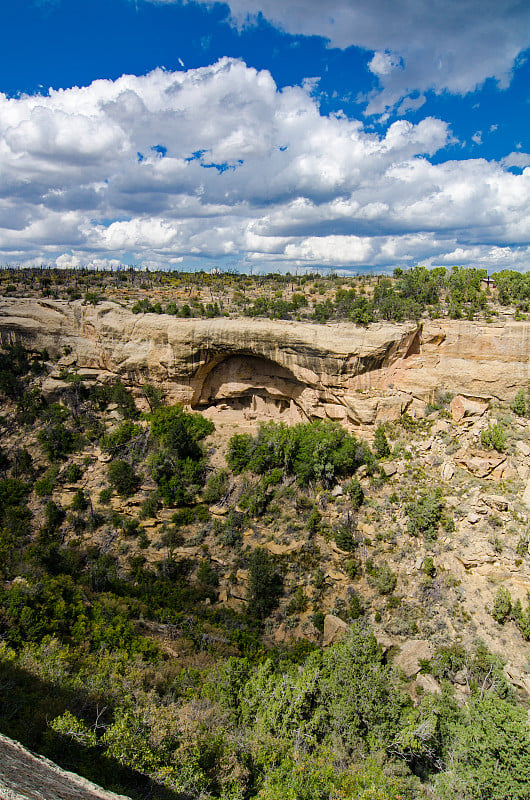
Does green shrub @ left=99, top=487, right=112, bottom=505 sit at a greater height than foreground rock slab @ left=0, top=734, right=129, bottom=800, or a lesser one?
lesser

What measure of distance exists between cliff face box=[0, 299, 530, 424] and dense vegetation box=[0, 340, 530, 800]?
221 cm

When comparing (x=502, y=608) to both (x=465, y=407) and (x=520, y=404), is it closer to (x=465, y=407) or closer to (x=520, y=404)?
(x=465, y=407)

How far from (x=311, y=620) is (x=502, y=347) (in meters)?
16.6

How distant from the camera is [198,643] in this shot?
664 inches

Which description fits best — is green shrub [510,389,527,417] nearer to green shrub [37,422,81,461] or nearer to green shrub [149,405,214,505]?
green shrub [149,405,214,505]

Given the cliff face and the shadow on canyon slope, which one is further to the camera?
the cliff face

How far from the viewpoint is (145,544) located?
2231 cm

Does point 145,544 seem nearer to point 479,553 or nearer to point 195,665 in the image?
point 195,665

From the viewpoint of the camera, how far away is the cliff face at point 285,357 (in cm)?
2242

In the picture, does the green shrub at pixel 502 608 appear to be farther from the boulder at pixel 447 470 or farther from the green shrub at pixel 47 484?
the green shrub at pixel 47 484

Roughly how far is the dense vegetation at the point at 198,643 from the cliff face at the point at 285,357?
2.21 meters

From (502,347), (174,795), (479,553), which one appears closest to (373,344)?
(502,347)

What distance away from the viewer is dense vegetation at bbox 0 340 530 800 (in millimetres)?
10234

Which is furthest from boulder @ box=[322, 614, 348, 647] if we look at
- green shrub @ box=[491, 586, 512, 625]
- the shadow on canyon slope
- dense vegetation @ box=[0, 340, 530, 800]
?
the shadow on canyon slope
